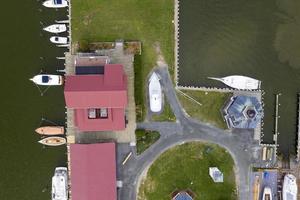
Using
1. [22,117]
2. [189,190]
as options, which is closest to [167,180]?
[189,190]

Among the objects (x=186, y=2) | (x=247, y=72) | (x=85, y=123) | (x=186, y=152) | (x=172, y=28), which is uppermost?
(x=186, y=2)

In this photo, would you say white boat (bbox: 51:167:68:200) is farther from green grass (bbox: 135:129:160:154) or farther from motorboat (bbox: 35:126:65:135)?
green grass (bbox: 135:129:160:154)

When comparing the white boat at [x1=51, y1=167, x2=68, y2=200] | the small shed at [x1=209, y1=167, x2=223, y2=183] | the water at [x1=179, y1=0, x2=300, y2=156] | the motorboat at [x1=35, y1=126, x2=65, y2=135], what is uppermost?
the water at [x1=179, y1=0, x2=300, y2=156]

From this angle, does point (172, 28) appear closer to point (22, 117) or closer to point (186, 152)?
point (186, 152)

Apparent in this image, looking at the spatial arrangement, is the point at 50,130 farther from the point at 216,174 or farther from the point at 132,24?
the point at 216,174

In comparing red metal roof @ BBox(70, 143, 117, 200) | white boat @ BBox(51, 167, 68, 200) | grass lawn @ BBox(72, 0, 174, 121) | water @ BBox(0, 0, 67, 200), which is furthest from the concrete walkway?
water @ BBox(0, 0, 67, 200)

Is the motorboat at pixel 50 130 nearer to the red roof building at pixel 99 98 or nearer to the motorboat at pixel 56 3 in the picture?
the red roof building at pixel 99 98

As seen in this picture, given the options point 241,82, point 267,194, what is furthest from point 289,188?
point 241,82
